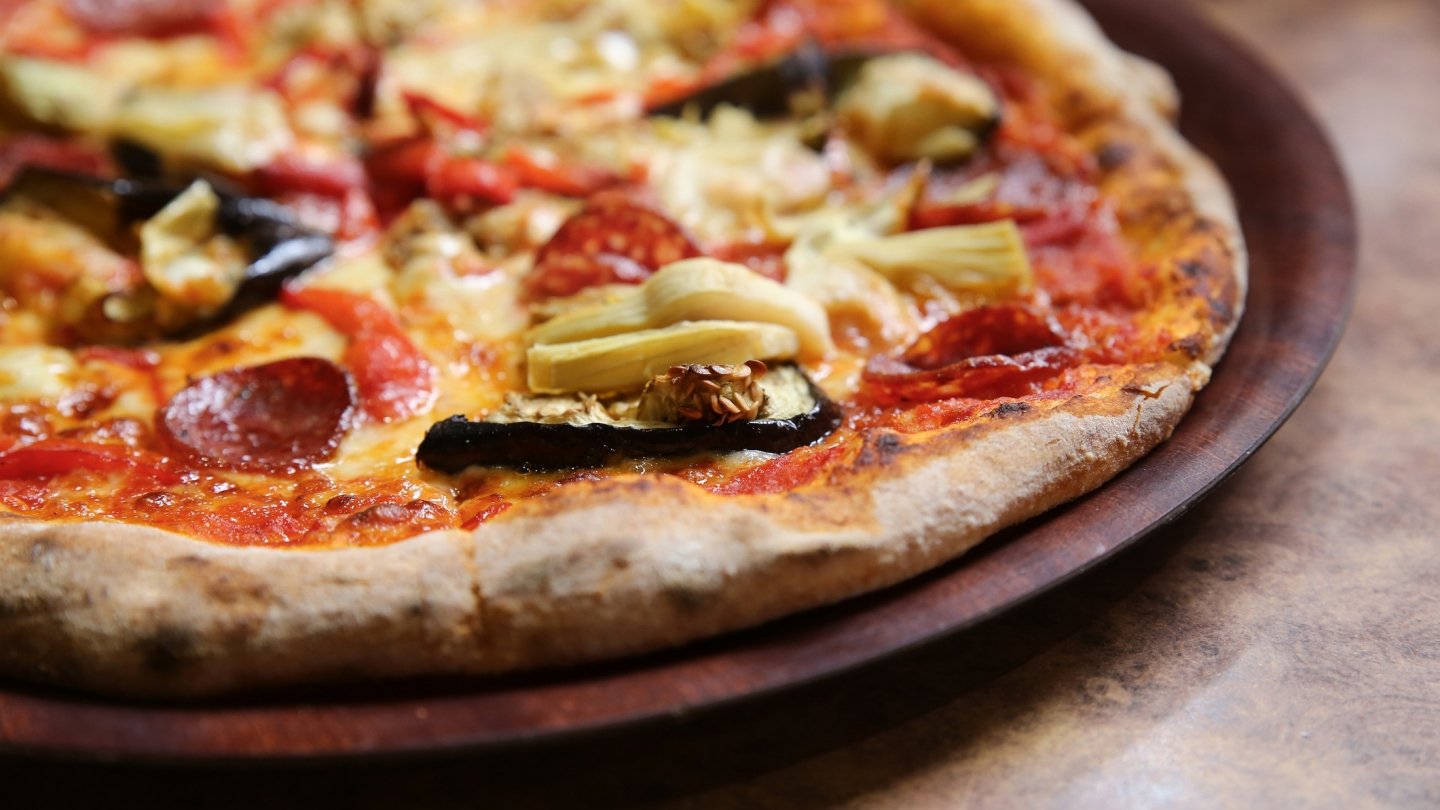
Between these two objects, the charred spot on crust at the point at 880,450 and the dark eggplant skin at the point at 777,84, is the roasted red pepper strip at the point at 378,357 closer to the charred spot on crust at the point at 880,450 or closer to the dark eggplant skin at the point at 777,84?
the charred spot on crust at the point at 880,450

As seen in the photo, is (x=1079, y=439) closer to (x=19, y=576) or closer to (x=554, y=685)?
(x=554, y=685)

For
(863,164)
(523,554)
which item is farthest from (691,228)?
(523,554)

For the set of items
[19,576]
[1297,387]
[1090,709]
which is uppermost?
[1297,387]

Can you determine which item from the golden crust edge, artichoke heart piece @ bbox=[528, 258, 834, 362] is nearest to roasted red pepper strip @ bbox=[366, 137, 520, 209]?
artichoke heart piece @ bbox=[528, 258, 834, 362]

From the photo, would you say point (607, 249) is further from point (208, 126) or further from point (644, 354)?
point (208, 126)

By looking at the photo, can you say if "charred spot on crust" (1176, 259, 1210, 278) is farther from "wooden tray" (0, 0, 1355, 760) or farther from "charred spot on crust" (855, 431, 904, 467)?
"charred spot on crust" (855, 431, 904, 467)

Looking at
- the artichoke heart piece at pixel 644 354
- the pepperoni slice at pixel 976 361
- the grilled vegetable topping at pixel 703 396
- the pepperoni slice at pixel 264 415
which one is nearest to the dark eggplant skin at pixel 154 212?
the pepperoni slice at pixel 264 415
